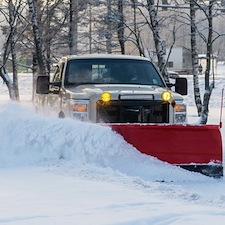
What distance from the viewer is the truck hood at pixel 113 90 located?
6.98m

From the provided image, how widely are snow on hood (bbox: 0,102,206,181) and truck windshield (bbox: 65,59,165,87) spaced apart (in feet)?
5.99

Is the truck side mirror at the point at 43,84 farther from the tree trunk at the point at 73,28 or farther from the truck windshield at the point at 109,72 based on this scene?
the tree trunk at the point at 73,28

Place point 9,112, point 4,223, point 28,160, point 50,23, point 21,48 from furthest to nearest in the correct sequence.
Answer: point 21,48
point 50,23
point 9,112
point 28,160
point 4,223

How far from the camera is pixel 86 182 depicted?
5102 mm

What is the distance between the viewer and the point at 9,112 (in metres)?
Result: 6.70

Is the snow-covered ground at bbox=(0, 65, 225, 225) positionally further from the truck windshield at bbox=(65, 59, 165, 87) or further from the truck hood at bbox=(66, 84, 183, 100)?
the truck windshield at bbox=(65, 59, 165, 87)

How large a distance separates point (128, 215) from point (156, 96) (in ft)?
11.6

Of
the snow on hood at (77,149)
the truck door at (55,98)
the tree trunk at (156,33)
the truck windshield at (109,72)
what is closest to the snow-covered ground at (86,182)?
the snow on hood at (77,149)

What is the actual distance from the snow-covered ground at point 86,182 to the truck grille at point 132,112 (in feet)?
2.39

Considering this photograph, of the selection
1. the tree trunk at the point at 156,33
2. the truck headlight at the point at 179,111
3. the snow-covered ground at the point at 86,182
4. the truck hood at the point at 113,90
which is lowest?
the snow-covered ground at the point at 86,182

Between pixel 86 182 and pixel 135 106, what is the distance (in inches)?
84.7

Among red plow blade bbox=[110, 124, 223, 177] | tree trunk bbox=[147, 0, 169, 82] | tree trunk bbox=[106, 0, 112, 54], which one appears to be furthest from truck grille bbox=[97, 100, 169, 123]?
tree trunk bbox=[106, 0, 112, 54]

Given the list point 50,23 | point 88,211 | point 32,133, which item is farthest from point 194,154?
point 50,23

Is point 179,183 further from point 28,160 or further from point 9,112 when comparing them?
point 9,112
